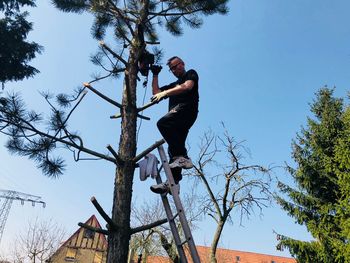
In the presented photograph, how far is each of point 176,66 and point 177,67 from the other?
0.06 ft

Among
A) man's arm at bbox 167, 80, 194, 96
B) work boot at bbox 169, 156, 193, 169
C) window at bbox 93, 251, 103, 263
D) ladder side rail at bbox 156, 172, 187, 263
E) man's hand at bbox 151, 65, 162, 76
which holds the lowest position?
ladder side rail at bbox 156, 172, 187, 263

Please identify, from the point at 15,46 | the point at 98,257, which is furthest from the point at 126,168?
the point at 98,257

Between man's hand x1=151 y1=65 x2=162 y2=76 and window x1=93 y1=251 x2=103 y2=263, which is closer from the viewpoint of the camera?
man's hand x1=151 y1=65 x2=162 y2=76

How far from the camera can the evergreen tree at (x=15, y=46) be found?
30.6 feet

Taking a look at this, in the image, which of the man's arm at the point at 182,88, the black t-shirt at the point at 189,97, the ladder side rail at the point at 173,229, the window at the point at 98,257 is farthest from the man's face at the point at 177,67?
the window at the point at 98,257

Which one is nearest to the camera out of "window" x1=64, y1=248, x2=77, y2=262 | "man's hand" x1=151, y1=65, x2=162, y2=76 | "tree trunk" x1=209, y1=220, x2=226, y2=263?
"man's hand" x1=151, y1=65, x2=162, y2=76

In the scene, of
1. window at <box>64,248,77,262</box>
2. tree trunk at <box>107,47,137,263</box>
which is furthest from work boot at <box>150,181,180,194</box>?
window at <box>64,248,77,262</box>

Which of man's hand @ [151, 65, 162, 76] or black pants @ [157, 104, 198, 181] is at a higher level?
man's hand @ [151, 65, 162, 76]

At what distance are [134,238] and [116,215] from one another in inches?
712

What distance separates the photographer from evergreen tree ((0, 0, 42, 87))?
934cm

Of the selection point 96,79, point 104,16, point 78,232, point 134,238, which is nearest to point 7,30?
point 104,16

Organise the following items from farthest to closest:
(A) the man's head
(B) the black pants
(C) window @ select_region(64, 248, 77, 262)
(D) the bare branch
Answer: (C) window @ select_region(64, 248, 77, 262) < (D) the bare branch < (A) the man's head < (B) the black pants

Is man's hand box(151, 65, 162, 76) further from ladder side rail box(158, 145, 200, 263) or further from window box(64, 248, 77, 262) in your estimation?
window box(64, 248, 77, 262)

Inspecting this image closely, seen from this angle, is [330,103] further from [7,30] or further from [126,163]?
[7,30]
